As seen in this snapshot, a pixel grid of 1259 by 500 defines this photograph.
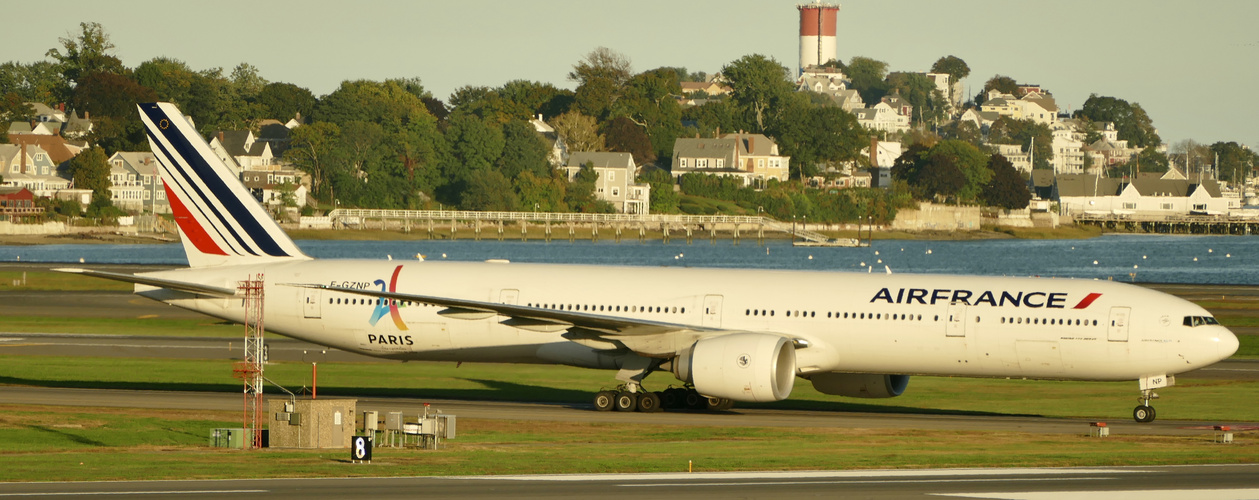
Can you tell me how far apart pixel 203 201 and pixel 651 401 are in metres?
14.5

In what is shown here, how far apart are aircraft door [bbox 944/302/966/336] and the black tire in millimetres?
6534

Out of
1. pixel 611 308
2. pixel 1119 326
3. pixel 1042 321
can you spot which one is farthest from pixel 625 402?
pixel 1119 326

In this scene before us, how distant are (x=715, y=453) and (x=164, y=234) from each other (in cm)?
17231

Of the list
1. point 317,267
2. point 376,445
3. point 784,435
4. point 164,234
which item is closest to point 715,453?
point 784,435

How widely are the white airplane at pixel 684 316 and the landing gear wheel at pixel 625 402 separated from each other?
0.05m

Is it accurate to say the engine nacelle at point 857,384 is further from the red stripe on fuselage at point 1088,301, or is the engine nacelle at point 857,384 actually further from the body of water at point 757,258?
the body of water at point 757,258

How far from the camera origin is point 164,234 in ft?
630

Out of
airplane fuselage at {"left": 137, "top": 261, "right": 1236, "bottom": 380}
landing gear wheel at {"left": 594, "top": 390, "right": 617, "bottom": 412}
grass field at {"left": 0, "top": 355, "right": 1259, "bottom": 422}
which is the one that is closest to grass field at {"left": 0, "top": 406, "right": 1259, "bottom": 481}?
landing gear wheel at {"left": 594, "top": 390, "right": 617, "bottom": 412}

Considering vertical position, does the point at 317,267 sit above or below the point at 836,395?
above

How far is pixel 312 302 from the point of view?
1650 inches

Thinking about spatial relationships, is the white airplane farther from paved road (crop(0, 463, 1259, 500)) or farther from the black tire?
paved road (crop(0, 463, 1259, 500))

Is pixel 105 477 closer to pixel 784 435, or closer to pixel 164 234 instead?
pixel 784 435

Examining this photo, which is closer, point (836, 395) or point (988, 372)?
point (988, 372)

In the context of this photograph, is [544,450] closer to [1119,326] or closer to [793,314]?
[793,314]
